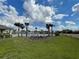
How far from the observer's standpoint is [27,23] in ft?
198

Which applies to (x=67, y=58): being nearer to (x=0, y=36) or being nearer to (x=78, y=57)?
(x=78, y=57)

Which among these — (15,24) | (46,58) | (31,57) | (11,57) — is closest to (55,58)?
(46,58)

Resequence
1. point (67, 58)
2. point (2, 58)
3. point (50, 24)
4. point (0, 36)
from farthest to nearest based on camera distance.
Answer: point (50, 24) < point (0, 36) < point (67, 58) < point (2, 58)

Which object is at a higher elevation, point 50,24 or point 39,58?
point 50,24

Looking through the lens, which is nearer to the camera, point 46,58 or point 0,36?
point 46,58

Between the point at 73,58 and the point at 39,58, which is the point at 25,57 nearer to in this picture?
the point at 39,58

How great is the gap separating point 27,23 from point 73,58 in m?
45.3

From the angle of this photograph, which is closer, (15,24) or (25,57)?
(25,57)

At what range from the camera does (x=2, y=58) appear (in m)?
14.6

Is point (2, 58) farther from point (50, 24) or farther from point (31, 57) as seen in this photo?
point (50, 24)

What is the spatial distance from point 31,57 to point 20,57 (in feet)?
3.11

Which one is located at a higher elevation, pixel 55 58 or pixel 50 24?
pixel 50 24

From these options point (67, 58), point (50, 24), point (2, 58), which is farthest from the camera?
point (50, 24)

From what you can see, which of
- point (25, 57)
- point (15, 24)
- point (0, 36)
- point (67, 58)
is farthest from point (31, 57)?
point (15, 24)
